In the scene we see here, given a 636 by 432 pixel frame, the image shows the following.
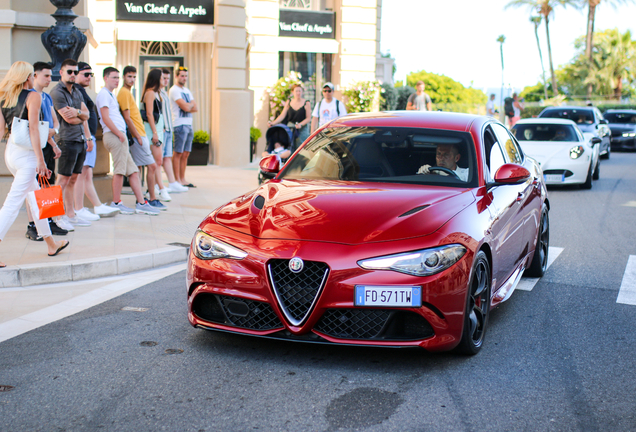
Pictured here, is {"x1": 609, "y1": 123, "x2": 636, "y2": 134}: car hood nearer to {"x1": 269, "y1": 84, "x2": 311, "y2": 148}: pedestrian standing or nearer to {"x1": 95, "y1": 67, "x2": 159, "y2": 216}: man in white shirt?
{"x1": 269, "y1": 84, "x2": 311, "y2": 148}: pedestrian standing

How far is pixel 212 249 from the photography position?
14.6 feet

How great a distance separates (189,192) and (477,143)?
26.3 ft

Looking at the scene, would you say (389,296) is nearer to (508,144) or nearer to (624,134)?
(508,144)

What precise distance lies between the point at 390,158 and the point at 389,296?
5.61 ft

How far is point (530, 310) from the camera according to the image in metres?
5.73

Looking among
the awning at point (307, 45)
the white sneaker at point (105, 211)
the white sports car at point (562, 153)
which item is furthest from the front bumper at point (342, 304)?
the awning at point (307, 45)

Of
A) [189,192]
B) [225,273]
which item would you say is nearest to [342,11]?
[189,192]

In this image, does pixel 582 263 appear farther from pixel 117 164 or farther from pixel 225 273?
pixel 117 164

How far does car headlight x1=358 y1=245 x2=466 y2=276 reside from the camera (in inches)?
161

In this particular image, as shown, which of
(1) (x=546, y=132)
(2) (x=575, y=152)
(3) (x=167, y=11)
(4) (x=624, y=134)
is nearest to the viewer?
(2) (x=575, y=152)

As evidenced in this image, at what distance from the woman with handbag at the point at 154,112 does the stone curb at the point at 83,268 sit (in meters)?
3.96

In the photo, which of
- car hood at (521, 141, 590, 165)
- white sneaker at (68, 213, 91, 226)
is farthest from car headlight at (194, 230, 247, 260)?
car hood at (521, 141, 590, 165)

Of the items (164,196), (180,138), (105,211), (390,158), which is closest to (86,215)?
(105,211)

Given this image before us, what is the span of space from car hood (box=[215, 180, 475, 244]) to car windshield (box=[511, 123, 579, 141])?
10.8m
